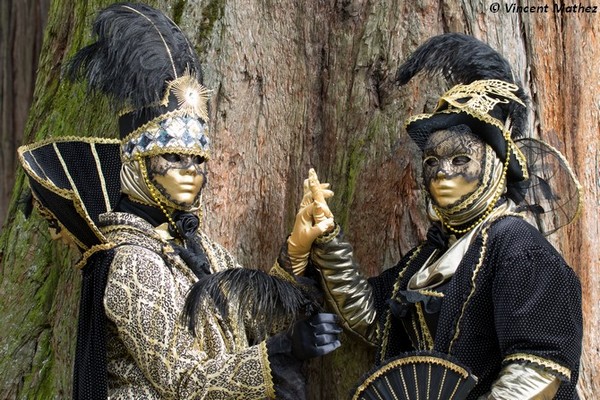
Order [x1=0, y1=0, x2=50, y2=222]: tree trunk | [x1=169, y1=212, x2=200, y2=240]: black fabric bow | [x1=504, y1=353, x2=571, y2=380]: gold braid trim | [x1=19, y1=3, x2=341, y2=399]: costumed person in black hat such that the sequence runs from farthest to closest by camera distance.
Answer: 1. [x1=0, y1=0, x2=50, y2=222]: tree trunk
2. [x1=169, y1=212, x2=200, y2=240]: black fabric bow
3. [x1=19, y1=3, x2=341, y2=399]: costumed person in black hat
4. [x1=504, y1=353, x2=571, y2=380]: gold braid trim

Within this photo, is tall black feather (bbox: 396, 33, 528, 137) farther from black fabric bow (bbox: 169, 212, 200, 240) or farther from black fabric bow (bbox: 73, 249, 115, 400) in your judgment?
black fabric bow (bbox: 73, 249, 115, 400)

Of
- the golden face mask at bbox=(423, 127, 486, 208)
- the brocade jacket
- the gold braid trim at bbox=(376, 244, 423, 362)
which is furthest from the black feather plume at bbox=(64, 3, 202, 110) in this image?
the gold braid trim at bbox=(376, 244, 423, 362)

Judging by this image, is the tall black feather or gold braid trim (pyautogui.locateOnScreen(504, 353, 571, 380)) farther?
the tall black feather

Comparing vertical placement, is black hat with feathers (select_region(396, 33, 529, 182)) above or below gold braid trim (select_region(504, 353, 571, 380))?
above

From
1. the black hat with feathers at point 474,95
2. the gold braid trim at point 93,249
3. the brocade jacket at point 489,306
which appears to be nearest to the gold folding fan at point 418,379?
the brocade jacket at point 489,306

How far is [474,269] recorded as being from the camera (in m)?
5.16

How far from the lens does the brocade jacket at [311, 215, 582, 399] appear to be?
4906mm

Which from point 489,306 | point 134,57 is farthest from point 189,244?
point 489,306

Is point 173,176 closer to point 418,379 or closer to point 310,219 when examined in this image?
point 310,219

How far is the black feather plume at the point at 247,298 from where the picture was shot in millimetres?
4992

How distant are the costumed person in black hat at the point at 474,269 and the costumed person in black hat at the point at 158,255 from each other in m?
0.36

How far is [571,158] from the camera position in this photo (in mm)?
6324

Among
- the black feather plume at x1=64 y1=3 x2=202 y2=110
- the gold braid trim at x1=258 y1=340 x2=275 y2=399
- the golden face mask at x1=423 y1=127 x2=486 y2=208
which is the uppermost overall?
the black feather plume at x1=64 y1=3 x2=202 y2=110

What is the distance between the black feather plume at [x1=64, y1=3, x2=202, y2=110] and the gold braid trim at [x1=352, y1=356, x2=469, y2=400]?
137cm
